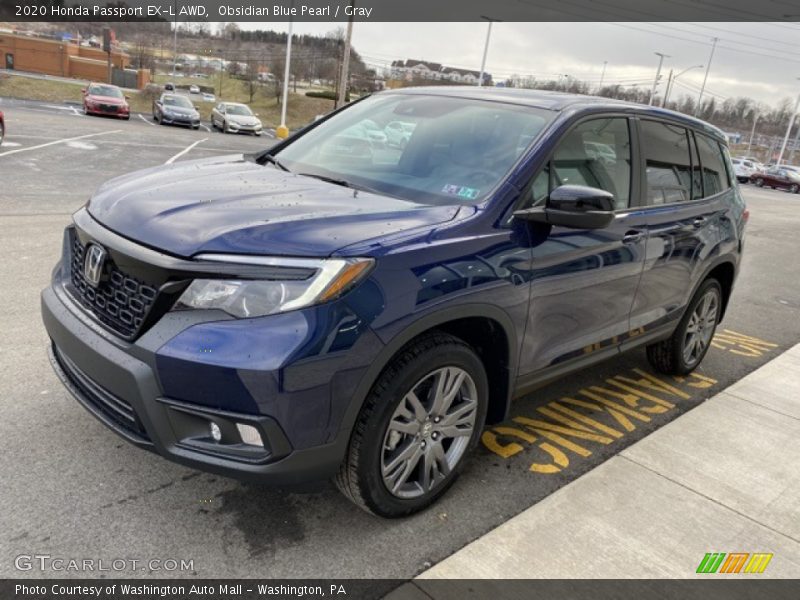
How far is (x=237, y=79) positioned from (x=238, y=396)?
7844 cm

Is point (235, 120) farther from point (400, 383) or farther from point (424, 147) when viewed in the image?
point (400, 383)

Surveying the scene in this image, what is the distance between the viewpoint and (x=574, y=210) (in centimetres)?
294

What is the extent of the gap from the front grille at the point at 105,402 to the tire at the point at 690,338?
145 inches

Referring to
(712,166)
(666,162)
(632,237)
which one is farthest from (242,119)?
(632,237)

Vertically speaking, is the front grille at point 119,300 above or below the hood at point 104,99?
above

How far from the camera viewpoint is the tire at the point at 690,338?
4.70 meters

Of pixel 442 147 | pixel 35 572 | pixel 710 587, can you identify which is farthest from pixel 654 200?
pixel 35 572

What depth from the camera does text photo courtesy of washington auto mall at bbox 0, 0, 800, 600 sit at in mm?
2305

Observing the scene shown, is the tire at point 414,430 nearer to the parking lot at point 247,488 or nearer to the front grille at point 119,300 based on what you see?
the parking lot at point 247,488

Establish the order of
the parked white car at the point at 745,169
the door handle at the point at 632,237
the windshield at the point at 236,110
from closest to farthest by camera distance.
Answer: the door handle at the point at 632,237
the windshield at the point at 236,110
the parked white car at the point at 745,169

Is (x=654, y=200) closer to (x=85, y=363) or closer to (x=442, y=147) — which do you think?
(x=442, y=147)

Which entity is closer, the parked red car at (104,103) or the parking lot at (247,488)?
the parking lot at (247,488)

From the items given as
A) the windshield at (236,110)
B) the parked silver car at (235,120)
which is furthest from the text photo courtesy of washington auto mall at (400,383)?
the windshield at (236,110)

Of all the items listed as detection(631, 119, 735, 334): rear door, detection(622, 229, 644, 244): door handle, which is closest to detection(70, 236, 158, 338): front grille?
detection(622, 229, 644, 244): door handle
